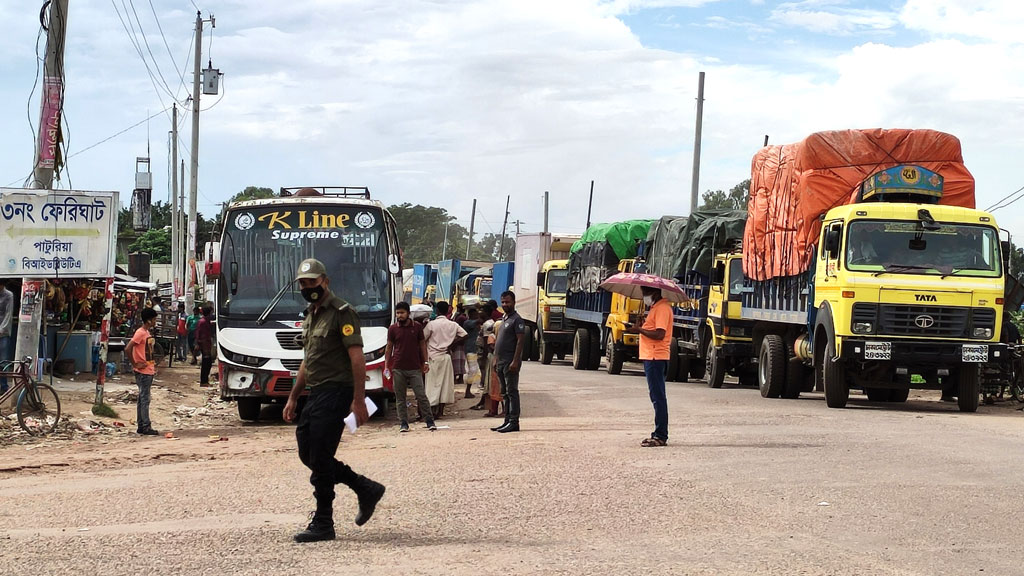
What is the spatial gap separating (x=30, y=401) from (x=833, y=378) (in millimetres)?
10624

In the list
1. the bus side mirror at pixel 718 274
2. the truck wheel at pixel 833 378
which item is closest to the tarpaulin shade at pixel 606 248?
the bus side mirror at pixel 718 274

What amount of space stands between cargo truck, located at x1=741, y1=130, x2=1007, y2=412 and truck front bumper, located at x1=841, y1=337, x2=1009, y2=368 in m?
0.01

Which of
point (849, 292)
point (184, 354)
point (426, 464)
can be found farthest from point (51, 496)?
point (184, 354)

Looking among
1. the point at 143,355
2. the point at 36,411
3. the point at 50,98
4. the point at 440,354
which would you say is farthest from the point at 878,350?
the point at 50,98

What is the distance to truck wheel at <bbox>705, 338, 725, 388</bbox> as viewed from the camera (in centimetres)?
2422

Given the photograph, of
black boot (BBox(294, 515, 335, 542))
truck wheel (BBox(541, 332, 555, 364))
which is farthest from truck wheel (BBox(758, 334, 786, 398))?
truck wheel (BBox(541, 332, 555, 364))

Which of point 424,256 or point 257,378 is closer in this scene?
point 257,378

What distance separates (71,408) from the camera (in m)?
17.7

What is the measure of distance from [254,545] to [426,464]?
13.1ft

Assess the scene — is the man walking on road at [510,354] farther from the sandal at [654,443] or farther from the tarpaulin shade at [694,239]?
the tarpaulin shade at [694,239]

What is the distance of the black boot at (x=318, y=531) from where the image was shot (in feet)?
24.6

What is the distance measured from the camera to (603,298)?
30.3 meters

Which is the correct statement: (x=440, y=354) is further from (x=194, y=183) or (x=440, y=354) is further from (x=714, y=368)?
(x=194, y=183)

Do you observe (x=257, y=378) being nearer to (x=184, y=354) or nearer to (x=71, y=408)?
(x=71, y=408)
